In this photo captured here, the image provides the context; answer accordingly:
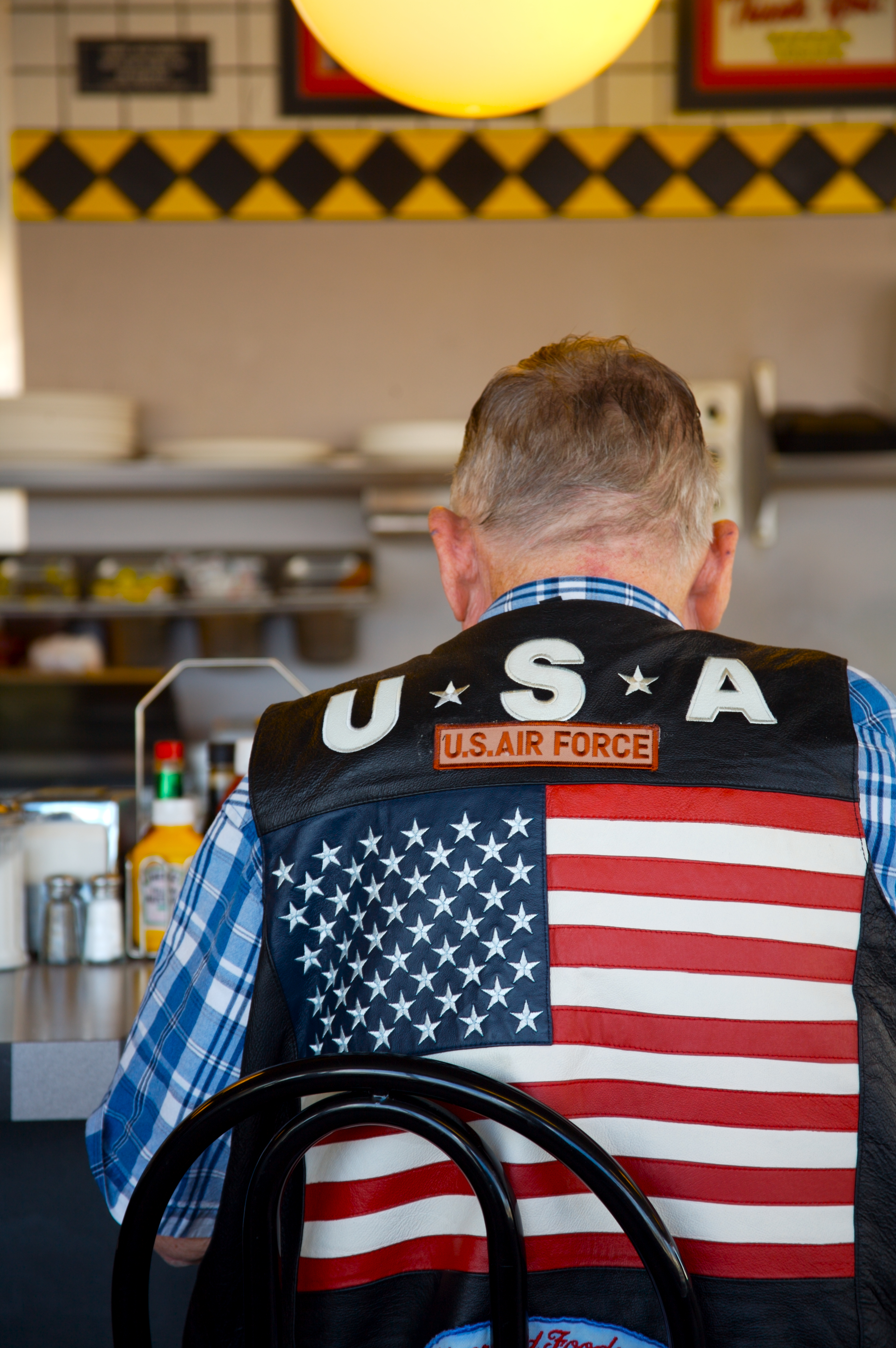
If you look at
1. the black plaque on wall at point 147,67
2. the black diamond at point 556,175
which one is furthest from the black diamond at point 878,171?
the black plaque on wall at point 147,67

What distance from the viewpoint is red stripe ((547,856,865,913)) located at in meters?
0.76

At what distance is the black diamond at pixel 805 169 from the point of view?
3105 millimetres

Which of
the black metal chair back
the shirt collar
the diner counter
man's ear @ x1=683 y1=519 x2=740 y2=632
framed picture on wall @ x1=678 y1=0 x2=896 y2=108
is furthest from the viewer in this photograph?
framed picture on wall @ x1=678 y1=0 x2=896 y2=108

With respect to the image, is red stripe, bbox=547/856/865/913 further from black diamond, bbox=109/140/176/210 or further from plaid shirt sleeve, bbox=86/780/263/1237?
black diamond, bbox=109/140/176/210

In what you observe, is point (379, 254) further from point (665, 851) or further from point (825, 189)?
point (665, 851)

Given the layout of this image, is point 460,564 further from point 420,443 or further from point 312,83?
point 312,83

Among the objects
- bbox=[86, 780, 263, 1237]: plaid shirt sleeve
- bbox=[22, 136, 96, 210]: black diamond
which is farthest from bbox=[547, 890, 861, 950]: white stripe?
bbox=[22, 136, 96, 210]: black diamond

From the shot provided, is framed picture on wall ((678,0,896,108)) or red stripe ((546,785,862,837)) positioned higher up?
framed picture on wall ((678,0,896,108))

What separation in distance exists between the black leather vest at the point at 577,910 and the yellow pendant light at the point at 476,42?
0.93m

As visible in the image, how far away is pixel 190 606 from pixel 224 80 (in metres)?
1.44

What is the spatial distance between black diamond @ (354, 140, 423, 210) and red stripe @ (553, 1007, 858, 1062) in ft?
9.18

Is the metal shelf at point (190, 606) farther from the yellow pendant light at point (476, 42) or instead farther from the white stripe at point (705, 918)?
the white stripe at point (705, 918)

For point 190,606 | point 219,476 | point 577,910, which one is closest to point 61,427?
point 219,476

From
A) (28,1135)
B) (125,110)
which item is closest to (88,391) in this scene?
(125,110)
